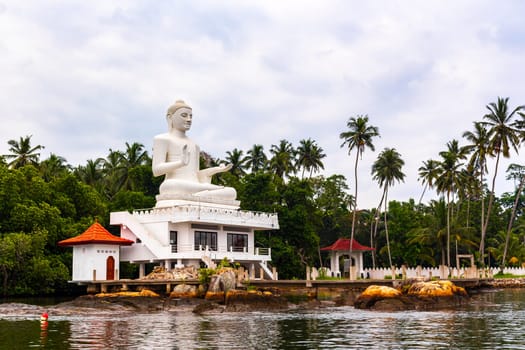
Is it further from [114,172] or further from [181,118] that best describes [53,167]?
[181,118]

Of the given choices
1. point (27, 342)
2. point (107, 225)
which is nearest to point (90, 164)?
point (107, 225)

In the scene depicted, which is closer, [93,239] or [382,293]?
[382,293]

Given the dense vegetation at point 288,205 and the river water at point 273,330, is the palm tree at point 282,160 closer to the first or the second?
the dense vegetation at point 288,205

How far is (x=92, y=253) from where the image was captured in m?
47.6

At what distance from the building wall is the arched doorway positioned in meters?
0.39

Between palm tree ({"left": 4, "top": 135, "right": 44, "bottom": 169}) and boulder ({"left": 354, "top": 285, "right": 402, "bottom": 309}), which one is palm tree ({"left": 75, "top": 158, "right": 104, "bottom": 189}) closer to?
palm tree ({"left": 4, "top": 135, "right": 44, "bottom": 169})

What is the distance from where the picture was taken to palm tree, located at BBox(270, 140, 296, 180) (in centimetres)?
8056

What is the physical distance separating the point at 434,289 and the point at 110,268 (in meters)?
21.0

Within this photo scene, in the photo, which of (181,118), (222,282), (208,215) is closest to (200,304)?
(222,282)

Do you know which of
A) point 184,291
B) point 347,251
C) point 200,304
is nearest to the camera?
point 200,304

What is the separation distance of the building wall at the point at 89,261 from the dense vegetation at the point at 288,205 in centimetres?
172

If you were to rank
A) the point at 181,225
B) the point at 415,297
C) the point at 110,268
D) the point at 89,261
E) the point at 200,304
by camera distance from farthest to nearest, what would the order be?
the point at 181,225 → the point at 110,268 → the point at 89,261 → the point at 415,297 → the point at 200,304

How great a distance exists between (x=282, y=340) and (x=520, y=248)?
64.0 m

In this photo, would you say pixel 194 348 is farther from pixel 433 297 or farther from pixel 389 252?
pixel 389 252
